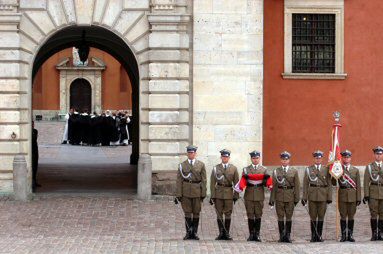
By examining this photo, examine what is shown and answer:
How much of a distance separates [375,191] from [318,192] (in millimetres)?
1117

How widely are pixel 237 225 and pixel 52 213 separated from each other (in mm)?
4007

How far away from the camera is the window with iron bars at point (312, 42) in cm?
2122

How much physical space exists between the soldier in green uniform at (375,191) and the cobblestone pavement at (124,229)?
0.35 metres

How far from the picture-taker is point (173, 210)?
59.4 ft

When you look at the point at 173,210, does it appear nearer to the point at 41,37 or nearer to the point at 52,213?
the point at 52,213

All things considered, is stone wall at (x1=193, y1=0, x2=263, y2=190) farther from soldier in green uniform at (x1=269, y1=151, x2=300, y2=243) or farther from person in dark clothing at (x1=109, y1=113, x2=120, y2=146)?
person in dark clothing at (x1=109, y1=113, x2=120, y2=146)

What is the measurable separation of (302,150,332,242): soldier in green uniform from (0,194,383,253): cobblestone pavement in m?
0.41

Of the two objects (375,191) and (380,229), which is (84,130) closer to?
(375,191)

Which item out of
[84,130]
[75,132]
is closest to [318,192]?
[84,130]

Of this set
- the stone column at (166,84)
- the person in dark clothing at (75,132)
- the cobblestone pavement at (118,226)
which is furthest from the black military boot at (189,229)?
the person in dark clothing at (75,132)

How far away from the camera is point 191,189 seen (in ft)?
49.4

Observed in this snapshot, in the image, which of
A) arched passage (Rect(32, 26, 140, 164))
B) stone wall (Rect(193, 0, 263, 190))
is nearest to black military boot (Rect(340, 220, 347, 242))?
stone wall (Rect(193, 0, 263, 190))

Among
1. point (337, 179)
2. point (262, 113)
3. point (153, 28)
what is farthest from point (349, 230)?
point (153, 28)

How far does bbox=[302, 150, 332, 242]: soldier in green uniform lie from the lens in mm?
15055
